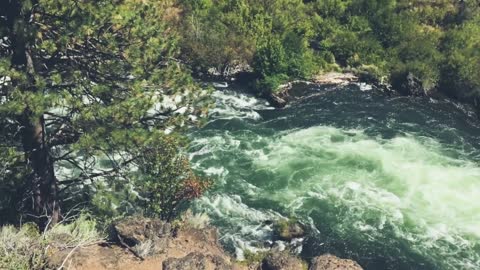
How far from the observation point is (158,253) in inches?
730

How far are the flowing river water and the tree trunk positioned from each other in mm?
8031

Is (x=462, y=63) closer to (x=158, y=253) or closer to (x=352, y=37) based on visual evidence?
(x=352, y=37)

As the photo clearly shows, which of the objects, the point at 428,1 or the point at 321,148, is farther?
the point at 428,1

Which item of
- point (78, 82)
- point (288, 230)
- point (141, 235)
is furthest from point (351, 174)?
point (78, 82)

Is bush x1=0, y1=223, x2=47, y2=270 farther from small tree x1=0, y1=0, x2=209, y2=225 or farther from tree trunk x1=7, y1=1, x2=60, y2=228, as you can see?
small tree x1=0, y1=0, x2=209, y2=225

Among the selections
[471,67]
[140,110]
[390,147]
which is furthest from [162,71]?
[471,67]

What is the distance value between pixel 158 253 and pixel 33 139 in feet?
18.3

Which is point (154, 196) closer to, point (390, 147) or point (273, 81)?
point (390, 147)

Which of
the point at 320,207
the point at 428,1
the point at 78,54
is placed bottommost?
the point at 320,207

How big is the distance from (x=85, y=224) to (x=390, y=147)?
67.3 feet

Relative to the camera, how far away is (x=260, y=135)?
34531mm

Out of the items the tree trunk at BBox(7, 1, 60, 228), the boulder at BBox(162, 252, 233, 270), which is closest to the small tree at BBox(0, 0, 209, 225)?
the tree trunk at BBox(7, 1, 60, 228)

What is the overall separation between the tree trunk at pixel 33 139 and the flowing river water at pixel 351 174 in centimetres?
803

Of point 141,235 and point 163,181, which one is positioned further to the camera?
point 163,181
